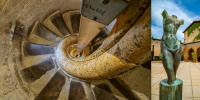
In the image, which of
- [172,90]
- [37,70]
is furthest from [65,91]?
[172,90]

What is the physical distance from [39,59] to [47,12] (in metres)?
0.30

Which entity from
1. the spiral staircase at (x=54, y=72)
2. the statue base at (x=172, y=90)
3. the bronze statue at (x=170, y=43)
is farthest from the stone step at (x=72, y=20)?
the statue base at (x=172, y=90)

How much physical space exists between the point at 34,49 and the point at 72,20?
301 mm

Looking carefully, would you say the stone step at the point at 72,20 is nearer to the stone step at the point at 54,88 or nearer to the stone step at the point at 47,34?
the stone step at the point at 47,34

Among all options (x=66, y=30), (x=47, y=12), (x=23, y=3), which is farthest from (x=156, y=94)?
(x=23, y=3)

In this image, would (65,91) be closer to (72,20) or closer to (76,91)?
(76,91)

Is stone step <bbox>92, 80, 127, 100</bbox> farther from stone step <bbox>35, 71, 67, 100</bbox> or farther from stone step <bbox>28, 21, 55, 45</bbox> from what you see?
stone step <bbox>28, 21, 55, 45</bbox>

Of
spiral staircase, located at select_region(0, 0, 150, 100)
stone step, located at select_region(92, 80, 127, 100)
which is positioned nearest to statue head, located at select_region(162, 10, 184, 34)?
spiral staircase, located at select_region(0, 0, 150, 100)

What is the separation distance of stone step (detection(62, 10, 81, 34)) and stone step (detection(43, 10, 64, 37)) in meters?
0.06

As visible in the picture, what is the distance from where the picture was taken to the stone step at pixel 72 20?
2.64 ft

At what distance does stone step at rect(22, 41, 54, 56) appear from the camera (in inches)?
28.9

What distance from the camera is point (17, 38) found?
0.70m

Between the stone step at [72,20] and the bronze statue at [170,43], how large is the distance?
504mm

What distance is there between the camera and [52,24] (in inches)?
31.7
